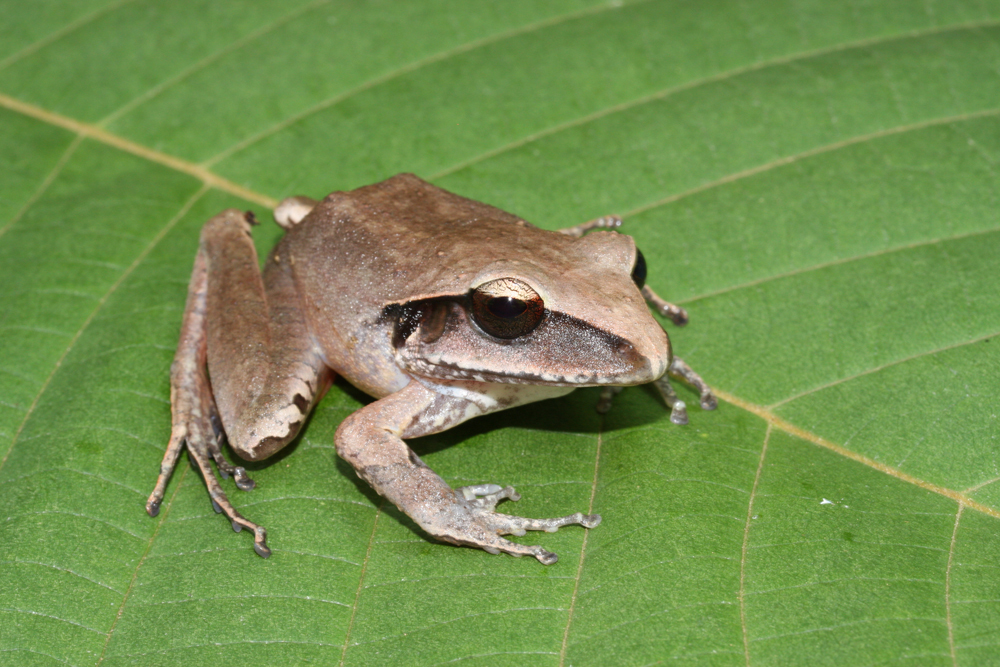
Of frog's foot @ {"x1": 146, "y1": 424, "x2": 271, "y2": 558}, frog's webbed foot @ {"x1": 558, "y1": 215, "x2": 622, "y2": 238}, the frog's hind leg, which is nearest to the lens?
frog's foot @ {"x1": 146, "y1": 424, "x2": 271, "y2": 558}

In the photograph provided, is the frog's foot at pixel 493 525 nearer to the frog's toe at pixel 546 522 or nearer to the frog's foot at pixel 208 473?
the frog's toe at pixel 546 522

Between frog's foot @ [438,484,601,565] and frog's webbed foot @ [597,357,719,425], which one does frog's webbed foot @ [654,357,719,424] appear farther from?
frog's foot @ [438,484,601,565]

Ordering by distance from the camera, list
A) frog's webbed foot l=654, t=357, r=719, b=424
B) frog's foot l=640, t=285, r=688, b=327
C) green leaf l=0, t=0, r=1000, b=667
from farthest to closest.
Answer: frog's foot l=640, t=285, r=688, b=327 → frog's webbed foot l=654, t=357, r=719, b=424 → green leaf l=0, t=0, r=1000, b=667

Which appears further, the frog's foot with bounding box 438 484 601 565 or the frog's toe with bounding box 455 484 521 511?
the frog's toe with bounding box 455 484 521 511

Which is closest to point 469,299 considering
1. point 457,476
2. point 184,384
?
point 457,476

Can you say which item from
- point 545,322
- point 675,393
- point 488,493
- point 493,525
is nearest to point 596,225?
point 675,393

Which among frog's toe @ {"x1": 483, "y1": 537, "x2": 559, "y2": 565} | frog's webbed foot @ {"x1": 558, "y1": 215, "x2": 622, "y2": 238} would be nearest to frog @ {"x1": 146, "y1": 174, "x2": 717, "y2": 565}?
frog's toe @ {"x1": 483, "y1": 537, "x2": 559, "y2": 565}

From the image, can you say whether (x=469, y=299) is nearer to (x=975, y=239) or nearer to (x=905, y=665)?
(x=905, y=665)
